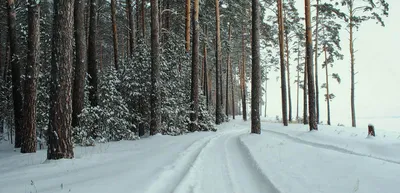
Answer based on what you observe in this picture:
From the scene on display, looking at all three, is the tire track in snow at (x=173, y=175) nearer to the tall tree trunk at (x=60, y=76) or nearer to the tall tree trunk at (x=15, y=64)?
the tall tree trunk at (x=60, y=76)

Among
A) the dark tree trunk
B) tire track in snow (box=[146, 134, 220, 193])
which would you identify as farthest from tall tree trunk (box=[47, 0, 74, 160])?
the dark tree trunk

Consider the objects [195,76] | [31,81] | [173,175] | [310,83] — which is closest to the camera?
[173,175]

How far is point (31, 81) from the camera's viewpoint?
30.7ft


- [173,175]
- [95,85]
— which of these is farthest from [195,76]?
[173,175]

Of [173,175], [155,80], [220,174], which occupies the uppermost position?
[155,80]

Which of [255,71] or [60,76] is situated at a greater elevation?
[255,71]

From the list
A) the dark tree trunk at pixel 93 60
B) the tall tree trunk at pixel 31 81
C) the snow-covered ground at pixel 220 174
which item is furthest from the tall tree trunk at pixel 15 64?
the snow-covered ground at pixel 220 174

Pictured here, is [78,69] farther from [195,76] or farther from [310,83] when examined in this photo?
[310,83]

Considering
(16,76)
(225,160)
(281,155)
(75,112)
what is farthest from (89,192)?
(16,76)

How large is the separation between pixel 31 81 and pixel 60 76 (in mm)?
3805

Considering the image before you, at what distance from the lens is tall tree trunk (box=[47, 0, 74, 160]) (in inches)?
253

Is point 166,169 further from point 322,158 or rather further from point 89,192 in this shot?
point 322,158

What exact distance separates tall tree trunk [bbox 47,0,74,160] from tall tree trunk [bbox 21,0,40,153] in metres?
3.58

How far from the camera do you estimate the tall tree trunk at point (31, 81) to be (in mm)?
9312
